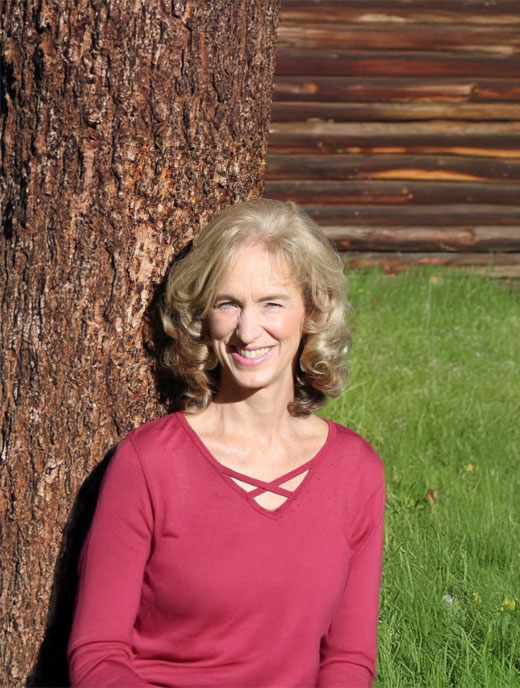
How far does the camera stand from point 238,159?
240 centimetres

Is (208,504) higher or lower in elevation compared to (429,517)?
higher

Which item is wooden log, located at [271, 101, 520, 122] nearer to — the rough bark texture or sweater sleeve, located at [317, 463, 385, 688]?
the rough bark texture

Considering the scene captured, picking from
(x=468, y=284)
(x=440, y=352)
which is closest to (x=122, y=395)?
(x=440, y=352)

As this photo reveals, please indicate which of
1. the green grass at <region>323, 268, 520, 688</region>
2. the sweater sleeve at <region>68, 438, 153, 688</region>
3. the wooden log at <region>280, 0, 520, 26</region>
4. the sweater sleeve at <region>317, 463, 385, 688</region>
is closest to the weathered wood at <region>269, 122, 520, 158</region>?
the wooden log at <region>280, 0, 520, 26</region>

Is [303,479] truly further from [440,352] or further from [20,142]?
[440,352]

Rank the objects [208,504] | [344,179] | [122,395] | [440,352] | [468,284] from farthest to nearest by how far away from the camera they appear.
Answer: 1. [344,179]
2. [468,284]
3. [440,352]
4. [122,395]
5. [208,504]

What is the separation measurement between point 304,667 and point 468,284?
204 inches

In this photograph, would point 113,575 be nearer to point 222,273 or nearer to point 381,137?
point 222,273

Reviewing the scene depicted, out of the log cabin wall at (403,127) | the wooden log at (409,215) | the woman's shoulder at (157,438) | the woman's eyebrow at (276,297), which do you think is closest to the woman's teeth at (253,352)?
the woman's eyebrow at (276,297)

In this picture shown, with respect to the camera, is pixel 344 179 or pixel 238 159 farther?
pixel 344 179

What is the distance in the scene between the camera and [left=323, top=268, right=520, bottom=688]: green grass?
9.44 feet

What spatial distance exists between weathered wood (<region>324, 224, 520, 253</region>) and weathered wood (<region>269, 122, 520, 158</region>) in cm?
60

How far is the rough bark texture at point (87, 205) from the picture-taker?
2152 mm

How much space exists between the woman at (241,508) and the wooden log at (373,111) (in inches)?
210
